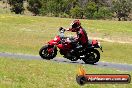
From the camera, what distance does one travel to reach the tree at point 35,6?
124 meters

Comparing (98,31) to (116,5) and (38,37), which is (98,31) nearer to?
(38,37)

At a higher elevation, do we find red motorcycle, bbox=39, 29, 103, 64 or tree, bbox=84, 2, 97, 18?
red motorcycle, bbox=39, 29, 103, 64

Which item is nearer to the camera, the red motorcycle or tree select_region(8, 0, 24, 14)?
the red motorcycle

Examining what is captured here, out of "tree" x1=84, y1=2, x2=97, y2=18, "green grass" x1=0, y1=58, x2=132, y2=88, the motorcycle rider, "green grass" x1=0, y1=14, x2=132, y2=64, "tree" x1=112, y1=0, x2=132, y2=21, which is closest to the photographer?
"green grass" x1=0, y1=58, x2=132, y2=88

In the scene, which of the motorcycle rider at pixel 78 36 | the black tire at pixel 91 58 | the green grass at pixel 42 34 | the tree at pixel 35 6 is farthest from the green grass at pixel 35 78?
the tree at pixel 35 6

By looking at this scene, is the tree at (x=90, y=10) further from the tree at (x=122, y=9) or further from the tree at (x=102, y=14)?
the tree at (x=122, y=9)

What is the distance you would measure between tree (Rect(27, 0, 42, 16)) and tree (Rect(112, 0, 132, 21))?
2677 centimetres

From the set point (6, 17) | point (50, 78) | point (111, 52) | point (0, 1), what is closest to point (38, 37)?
point (111, 52)

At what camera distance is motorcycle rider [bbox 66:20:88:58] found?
21.6 m

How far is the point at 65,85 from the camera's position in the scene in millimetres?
12266

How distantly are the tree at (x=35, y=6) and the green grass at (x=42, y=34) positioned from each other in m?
53.6

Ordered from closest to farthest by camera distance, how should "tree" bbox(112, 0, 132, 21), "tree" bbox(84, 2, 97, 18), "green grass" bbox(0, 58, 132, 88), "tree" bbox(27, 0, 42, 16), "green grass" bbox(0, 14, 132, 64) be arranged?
1. "green grass" bbox(0, 58, 132, 88)
2. "green grass" bbox(0, 14, 132, 64)
3. "tree" bbox(84, 2, 97, 18)
4. "tree" bbox(27, 0, 42, 16)
5. "tree" bbox(112, 0, 132, 21)

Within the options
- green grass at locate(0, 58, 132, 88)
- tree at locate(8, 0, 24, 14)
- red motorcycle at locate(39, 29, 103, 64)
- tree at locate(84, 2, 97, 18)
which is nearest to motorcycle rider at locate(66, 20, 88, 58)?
red motorcycle at locate(39, 29, 103, 64)

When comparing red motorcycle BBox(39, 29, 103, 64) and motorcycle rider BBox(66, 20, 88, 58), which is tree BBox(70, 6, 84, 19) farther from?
motorcycle rider BBox(66, 20, 88, 58)
